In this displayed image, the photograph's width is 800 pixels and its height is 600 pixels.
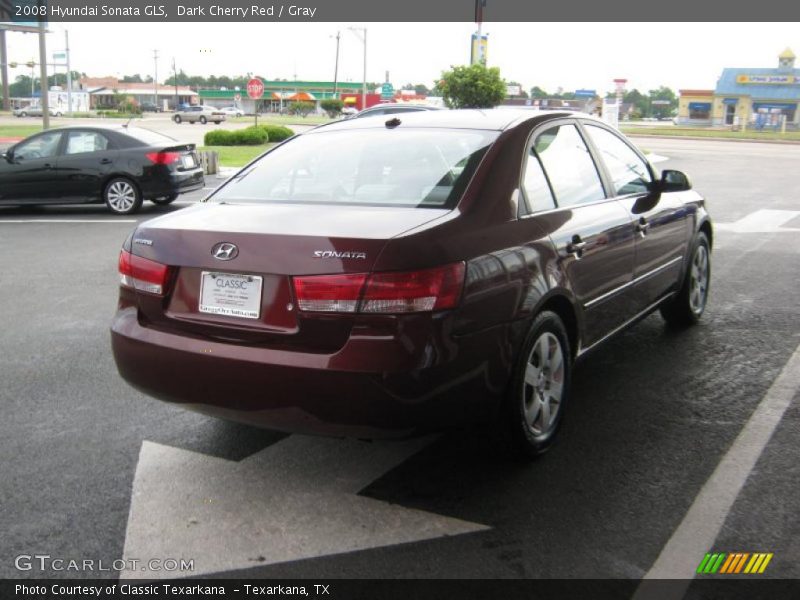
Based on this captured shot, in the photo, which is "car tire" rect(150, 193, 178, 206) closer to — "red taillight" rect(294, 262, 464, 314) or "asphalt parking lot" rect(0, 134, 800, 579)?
"asphalt parking lot" rect(0, 134, 800, 579)

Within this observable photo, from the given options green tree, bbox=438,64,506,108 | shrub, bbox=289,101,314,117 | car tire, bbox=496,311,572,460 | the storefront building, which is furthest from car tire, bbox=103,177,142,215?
shrub, bbox=289,101,314,117

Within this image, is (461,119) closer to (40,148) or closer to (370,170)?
(370,170)

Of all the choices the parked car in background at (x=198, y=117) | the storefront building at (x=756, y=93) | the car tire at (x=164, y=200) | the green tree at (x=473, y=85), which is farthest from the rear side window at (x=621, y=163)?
the storefront building at (x=756, y=93)

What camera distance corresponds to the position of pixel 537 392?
12.7ft

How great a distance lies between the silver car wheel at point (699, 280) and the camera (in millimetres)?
6152

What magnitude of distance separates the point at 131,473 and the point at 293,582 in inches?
48.7

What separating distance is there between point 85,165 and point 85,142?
0.41m

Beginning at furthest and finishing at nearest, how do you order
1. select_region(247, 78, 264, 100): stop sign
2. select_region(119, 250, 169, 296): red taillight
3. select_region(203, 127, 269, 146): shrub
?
select_region(247, 78, 264, 100): stop sign → select_region(203, 127, 269, 146): shrub → select_region(119, 250, 169, 296): red taillight

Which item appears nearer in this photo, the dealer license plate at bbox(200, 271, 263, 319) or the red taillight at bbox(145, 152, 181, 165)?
the dealer license plate at bbox(200, 271, 263, 319)

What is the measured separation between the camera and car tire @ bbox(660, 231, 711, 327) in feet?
19.8

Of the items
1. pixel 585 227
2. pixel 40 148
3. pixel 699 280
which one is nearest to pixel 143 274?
pixel 585 227

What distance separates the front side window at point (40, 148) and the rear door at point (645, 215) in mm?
10694

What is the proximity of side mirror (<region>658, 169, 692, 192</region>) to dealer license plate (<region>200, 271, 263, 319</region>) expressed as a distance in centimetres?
309

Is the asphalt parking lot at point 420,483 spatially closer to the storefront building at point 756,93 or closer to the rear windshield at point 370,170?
the rear windshield at point 370,170
